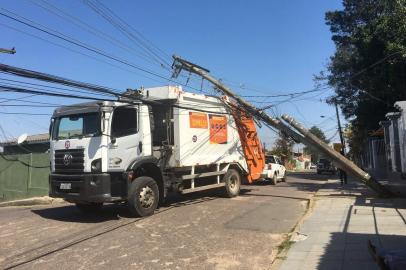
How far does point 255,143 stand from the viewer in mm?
19609

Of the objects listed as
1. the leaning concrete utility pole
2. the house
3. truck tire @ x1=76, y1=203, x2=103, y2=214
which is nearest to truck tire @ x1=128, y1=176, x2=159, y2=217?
truck tire @ x1=76, y1=203, x2=103, y2=214

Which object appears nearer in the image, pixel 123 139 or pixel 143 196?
pixel 123 139

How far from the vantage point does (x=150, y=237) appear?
10164 millimetres

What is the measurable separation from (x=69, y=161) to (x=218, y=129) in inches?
255

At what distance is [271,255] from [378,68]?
1764cm

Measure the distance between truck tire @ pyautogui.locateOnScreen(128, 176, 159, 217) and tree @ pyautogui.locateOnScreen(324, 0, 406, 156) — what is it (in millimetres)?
13279

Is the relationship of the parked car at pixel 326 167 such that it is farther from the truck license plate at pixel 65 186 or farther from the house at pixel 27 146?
the truck license plate at pixel 65 186

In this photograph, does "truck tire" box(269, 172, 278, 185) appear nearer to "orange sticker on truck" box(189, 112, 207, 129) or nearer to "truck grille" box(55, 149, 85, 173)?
"orange sticker on truck" box(189, 112, 207, 129)

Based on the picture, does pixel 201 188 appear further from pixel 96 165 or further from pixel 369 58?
pixel 369 58

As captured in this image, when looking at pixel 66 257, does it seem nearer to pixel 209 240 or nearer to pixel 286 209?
pixel 209 240

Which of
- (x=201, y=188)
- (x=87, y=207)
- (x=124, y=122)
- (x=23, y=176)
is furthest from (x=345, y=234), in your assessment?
(x=23, y=176)

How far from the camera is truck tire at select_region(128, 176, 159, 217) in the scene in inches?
485

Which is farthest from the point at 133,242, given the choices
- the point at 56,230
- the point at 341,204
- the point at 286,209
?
the point at 341,204

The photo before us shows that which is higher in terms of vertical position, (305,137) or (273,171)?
(305,137)
